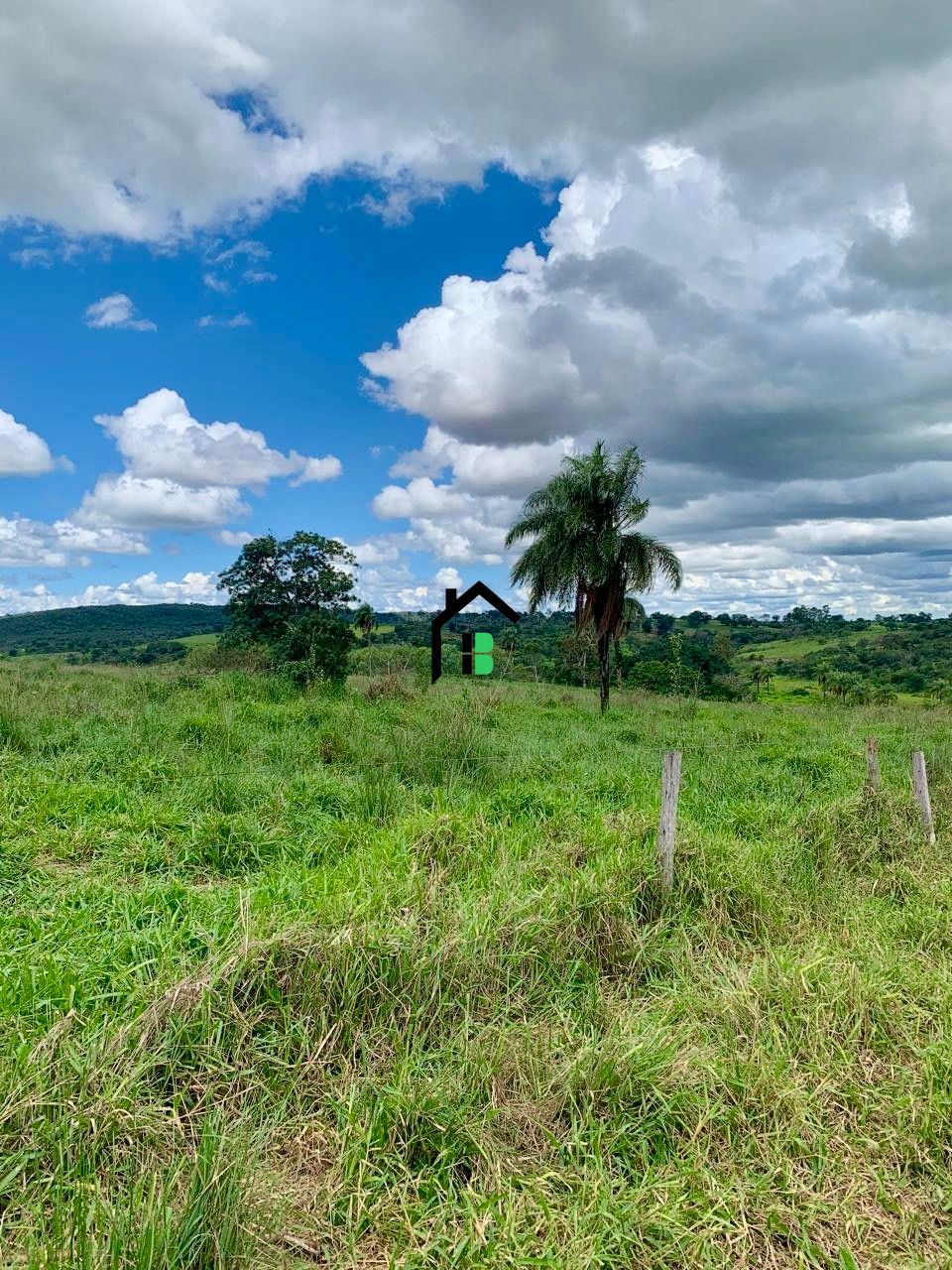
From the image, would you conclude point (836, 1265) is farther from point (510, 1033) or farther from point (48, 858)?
point (48, 858)

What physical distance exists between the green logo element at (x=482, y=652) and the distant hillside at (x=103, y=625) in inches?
1737

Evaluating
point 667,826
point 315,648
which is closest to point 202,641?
point 315,648

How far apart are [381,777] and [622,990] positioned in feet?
11.7

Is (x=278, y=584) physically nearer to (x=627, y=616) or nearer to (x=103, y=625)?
(x=627, y=616)

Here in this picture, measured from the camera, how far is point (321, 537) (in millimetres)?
28719

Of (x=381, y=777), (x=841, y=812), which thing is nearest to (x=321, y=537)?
(x=381, y=777)

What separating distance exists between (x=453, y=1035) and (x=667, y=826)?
7.06 feet

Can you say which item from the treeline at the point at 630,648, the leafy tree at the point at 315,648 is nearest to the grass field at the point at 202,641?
the treeline at the point at 630,648

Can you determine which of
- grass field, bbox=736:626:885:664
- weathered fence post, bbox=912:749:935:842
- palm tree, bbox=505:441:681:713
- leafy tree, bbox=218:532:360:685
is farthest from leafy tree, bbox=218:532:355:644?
grass field, bbox=736:626:885:664

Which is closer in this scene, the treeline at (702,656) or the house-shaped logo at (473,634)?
the house-shaped logo at (473,634)

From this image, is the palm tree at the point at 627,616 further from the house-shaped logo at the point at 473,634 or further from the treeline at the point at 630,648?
the house-shaped logo at the point at 473,634

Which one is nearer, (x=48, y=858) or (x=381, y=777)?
(x=48, y=858)

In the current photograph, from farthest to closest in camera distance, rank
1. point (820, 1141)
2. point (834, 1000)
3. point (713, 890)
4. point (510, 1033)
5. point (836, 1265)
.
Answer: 1. point (713, 890)
2. point (834, 1000)
3. point (510, 1033)
4. point (820, 1141)
5. point (836, 1265)

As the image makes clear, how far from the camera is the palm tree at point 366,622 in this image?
24872 mm
